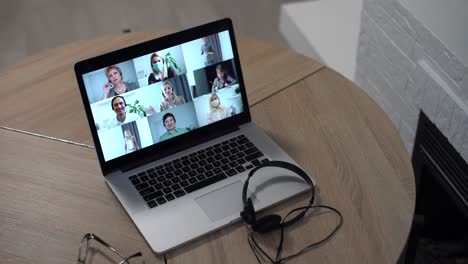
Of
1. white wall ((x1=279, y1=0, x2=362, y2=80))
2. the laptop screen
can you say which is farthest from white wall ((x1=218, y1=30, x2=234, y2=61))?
white wall ((x1=279, y1=0, x2=362, y2=80))

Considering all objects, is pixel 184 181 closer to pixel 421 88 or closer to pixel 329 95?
pixel 329 95

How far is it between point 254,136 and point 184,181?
0.65 feet

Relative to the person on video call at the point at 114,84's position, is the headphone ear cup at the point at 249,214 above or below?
below

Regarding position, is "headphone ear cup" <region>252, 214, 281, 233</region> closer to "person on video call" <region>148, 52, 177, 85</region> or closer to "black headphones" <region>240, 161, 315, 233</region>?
"black headphones" <region>240, 161, 315, 233</region>

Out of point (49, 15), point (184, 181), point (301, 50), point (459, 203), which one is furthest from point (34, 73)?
point (49, 15)

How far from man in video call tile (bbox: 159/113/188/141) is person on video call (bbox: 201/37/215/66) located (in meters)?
0.14

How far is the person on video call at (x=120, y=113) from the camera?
4.18ft

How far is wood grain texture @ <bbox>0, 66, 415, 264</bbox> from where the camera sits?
1145 mm

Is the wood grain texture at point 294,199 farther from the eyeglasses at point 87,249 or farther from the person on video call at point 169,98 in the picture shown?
the person on video call at point 169,98

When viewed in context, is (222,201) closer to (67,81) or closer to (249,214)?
(249,214)

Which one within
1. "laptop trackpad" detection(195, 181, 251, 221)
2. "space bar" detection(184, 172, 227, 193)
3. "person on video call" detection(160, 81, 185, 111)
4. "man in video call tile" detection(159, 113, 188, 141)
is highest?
"person on video call" detection(160, 81, 185, 111)

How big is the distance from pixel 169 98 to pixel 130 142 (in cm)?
12

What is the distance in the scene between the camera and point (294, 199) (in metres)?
1.24

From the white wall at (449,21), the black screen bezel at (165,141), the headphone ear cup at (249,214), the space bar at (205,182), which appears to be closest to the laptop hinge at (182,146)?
the black screen bezel at (165,141)
